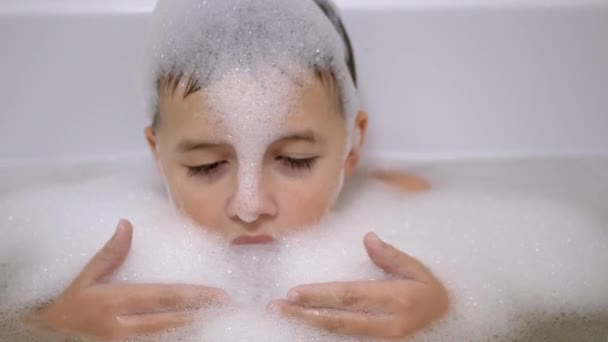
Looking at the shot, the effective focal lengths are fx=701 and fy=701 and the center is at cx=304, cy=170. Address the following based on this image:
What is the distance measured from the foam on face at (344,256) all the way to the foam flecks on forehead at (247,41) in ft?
0.80

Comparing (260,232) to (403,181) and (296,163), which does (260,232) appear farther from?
(403,181)

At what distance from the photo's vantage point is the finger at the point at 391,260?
40.4 inches

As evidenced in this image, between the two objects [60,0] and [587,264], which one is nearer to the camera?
Result: [587,264]

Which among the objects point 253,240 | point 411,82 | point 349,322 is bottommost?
point 349,322

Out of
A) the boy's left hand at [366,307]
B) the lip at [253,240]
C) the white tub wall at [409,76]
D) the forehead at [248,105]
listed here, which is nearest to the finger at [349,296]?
the boy's left hand at [366,307]

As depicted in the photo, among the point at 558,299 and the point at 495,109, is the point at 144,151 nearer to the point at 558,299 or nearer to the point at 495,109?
the point at 495,109

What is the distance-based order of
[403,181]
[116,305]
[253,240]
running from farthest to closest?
[403,181] < [253,240] < [116,305]

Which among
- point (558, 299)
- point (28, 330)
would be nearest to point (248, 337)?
point (28, 330)

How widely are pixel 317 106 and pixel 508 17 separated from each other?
0.53 metres

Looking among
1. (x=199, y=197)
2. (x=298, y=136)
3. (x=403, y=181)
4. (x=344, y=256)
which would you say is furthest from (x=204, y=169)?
(x=403, y=181)

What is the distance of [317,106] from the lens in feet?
3.38

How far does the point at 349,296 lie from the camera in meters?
0.99

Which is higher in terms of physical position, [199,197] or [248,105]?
[248,105]

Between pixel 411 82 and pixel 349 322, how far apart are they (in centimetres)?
59
